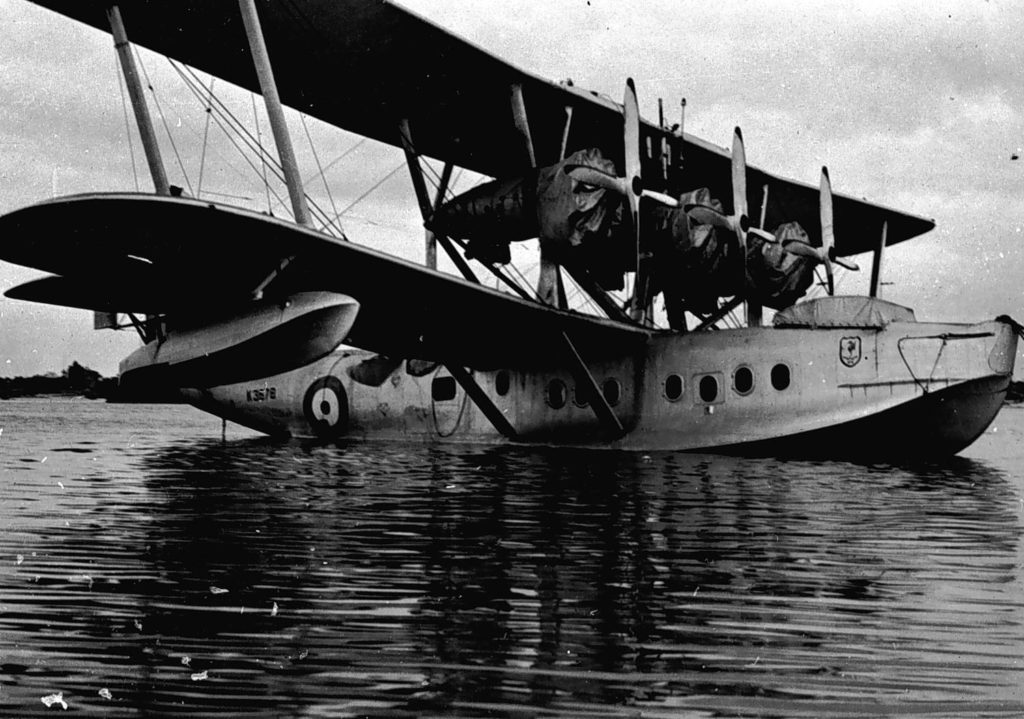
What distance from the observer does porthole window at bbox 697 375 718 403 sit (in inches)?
749

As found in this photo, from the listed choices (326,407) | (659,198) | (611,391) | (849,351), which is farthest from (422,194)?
(849,351)

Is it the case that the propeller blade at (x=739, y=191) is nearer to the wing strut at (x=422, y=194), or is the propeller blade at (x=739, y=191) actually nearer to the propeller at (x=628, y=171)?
the propeller at (x=628, y=171)

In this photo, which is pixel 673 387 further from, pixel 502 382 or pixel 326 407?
pixel 326 407

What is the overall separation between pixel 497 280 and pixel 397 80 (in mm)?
4341

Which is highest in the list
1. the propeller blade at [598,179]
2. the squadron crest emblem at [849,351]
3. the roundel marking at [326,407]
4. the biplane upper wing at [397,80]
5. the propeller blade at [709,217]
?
the biplane upper wing at [397,80]

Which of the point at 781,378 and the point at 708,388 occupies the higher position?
the point at 781,378

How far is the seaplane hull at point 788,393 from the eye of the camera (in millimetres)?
17438

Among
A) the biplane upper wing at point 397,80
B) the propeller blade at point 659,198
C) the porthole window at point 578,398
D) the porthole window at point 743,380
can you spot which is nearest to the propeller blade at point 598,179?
the propeller blade at point 659,198

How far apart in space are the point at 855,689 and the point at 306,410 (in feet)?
78.7

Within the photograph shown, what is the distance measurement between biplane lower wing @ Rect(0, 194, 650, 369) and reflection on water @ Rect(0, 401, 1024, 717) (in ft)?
10.7

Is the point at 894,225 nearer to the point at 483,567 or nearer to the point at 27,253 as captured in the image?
the point at 27,253

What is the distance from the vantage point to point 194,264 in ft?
43.3

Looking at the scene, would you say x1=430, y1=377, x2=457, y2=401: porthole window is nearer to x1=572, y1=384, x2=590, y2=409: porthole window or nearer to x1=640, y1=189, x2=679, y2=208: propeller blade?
x1=572, y1=384, x2=590, y2=409: porthole window

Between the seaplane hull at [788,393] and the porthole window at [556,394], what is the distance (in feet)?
0.07
